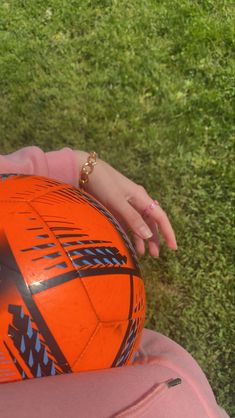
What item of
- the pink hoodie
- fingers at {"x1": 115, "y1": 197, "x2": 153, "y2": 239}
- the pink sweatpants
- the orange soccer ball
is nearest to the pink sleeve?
the pink hoodie

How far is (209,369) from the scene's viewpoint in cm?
267

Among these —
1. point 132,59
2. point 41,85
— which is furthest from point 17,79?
point 132,59

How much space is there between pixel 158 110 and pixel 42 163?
125 cm

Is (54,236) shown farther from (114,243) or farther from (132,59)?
(132,59)

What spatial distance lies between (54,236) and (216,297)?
5.24 ft

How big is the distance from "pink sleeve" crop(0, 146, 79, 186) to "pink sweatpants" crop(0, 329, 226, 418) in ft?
2.48

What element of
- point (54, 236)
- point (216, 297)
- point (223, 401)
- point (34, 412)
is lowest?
point (223, 401)

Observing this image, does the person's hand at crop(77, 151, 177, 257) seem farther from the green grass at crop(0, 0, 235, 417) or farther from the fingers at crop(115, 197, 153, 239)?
the green grass at crop(0, 0, 235, 417)

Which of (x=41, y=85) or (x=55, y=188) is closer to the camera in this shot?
(x=55, y=188)

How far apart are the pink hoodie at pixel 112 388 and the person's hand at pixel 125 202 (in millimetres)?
101

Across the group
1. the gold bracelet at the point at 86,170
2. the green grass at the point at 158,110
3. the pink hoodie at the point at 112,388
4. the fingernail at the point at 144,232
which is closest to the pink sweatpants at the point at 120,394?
the pink hoodie at the point at 112,388

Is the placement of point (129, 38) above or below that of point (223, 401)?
above

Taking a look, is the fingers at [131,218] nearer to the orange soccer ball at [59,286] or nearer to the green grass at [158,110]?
the orange soccer ball at [59,286]

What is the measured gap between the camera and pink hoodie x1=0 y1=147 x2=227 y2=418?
1329mm
